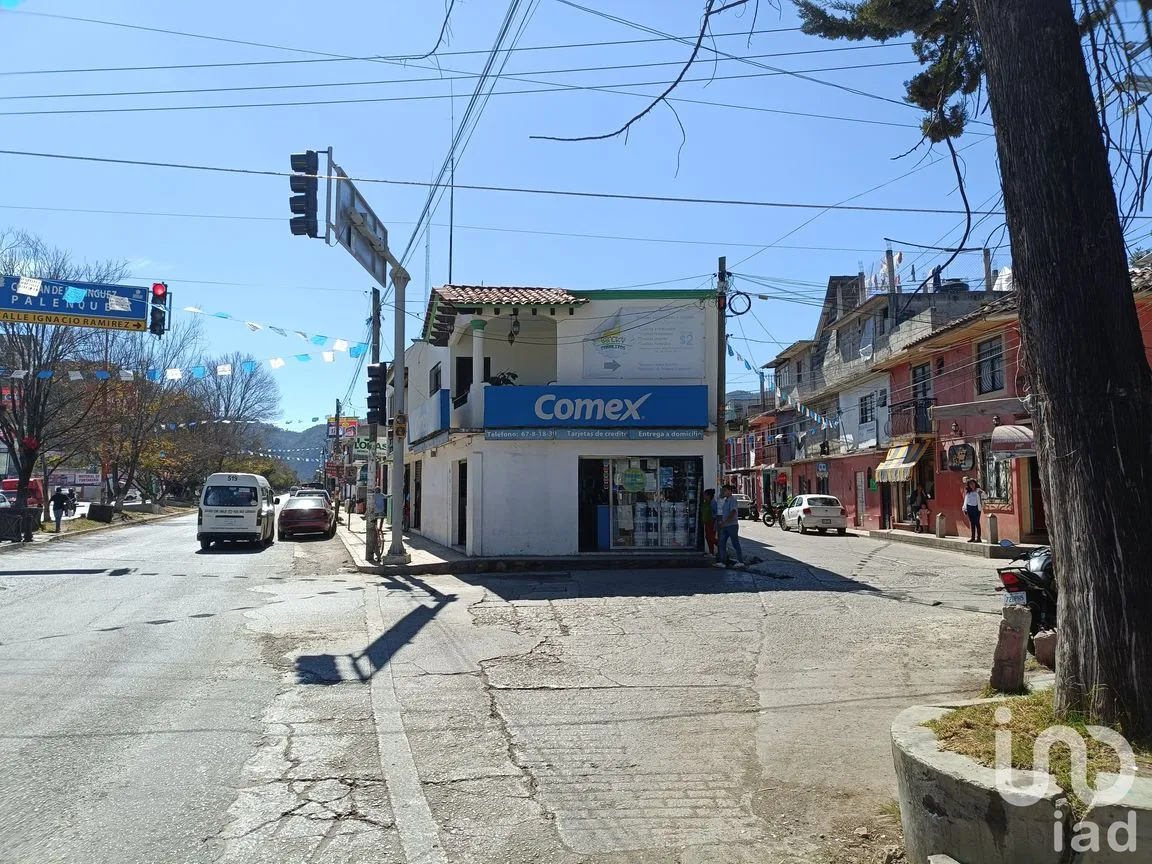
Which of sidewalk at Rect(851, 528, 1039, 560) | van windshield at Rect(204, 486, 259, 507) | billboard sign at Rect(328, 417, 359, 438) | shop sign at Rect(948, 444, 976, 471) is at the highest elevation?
billboard sign at Rect(328, 417, 359, 438)

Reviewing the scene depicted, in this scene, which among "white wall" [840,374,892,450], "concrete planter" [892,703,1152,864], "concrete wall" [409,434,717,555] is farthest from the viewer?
"white wall" [840,374,892,450]

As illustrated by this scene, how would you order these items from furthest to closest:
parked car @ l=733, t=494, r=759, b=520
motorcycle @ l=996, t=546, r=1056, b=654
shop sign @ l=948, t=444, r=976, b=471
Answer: parked car @ l=733, t=494, r=759, b=520
shop sign @ l=948, t=444, r=976, b=471
motorcycle @ l=996, t=546, r=1056, b=654

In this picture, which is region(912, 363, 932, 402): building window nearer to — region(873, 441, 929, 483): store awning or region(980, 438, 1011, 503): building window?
region(873, 441, 929, 483): store awning

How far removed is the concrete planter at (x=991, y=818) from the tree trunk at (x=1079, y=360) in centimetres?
75

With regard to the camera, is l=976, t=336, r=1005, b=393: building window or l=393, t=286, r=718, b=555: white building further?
l=976, t=336, r=1005, b=393: building window

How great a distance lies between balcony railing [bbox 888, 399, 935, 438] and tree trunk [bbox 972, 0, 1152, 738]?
1034 inches

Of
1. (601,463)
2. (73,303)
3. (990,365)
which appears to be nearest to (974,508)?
(990,365)

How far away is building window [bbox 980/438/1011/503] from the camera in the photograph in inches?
984

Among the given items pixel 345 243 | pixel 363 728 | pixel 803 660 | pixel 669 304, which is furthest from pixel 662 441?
pixel 363 728

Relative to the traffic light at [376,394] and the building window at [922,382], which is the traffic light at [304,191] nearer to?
the traffic light at [376,394]

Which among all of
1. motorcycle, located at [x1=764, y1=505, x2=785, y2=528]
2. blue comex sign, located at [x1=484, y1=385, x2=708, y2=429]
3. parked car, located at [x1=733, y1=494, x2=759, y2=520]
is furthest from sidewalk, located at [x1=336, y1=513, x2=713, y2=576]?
parked car, located at [x1=733, y1=494, x2=759, y2=520]

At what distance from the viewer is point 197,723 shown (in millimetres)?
6105

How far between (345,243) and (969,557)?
53.2 feet

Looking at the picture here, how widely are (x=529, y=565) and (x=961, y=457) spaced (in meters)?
17.3
